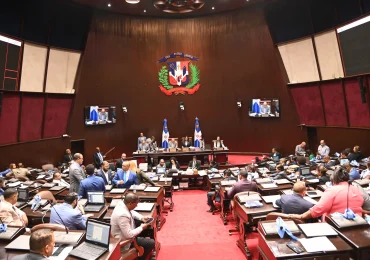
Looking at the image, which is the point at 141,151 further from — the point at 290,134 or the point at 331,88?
the point at 331,88

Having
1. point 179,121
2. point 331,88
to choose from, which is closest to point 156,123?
point 179,121

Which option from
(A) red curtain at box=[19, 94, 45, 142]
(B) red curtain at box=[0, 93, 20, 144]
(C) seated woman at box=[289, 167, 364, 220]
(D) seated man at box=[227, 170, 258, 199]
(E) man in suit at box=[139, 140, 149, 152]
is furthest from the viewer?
(E) man in suit at box=[139, 140, 149, 152]

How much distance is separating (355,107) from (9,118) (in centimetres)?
1138

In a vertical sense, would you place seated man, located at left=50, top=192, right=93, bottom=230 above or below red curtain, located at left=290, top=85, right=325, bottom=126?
below

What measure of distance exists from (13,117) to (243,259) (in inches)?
341

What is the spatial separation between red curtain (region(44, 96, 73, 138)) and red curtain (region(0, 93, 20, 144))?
54.8 inches

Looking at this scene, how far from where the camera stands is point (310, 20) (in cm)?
1119

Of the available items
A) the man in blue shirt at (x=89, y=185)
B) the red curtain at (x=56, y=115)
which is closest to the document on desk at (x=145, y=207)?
the man in blue shirt at (x=89, y=185)

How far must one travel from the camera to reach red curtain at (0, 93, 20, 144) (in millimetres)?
9312

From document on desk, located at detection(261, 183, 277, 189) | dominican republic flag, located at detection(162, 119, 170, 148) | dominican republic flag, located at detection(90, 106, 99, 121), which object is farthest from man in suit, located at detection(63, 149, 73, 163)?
document on desk, located at detection(261, 183, 277, 189)

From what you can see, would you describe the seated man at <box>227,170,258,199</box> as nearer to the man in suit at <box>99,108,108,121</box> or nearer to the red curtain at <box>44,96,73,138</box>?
the red curtain at <box>44,96,73,138</box>

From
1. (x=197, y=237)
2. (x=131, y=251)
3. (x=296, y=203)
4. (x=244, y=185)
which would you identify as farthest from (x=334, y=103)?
(x=131, y=251)

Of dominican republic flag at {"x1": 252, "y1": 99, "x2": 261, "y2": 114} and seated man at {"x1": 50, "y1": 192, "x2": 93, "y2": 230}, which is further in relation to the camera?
dominican republic flag at {"x1": 252, "y1": 99, "x2": 261, "y2": 114}

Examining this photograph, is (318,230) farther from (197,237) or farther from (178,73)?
(178,73)
